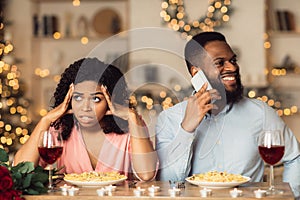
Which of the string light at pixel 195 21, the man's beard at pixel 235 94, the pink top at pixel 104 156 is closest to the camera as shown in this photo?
the pink top at pixel 104 156

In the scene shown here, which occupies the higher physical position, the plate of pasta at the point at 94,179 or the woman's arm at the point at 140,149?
the woman's arm at the point at 140,149

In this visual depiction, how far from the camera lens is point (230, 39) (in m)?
5.80

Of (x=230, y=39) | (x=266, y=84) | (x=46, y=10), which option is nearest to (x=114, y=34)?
(x=46, y=10)

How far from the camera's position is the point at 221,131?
8.86 ft

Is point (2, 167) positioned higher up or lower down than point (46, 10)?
lower down

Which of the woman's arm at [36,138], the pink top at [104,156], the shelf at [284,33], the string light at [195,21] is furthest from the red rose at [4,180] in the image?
the shelf at [284,33]

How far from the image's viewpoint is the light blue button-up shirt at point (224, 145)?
2.55m

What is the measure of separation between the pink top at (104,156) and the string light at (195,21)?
10.5ft

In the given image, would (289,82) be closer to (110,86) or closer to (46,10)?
(46,10)

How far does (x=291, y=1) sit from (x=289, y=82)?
2.51 feet

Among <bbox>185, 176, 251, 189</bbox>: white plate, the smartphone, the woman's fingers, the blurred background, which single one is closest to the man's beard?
the smartphone

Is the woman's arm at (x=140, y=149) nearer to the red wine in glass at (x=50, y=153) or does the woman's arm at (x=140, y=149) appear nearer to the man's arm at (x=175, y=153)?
the man's arm at (x=175, y=153)

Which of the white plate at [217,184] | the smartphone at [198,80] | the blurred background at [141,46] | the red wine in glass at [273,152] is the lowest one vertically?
the white plate at [217,184]

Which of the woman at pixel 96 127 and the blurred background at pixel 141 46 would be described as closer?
the woman at pixel 96 127
